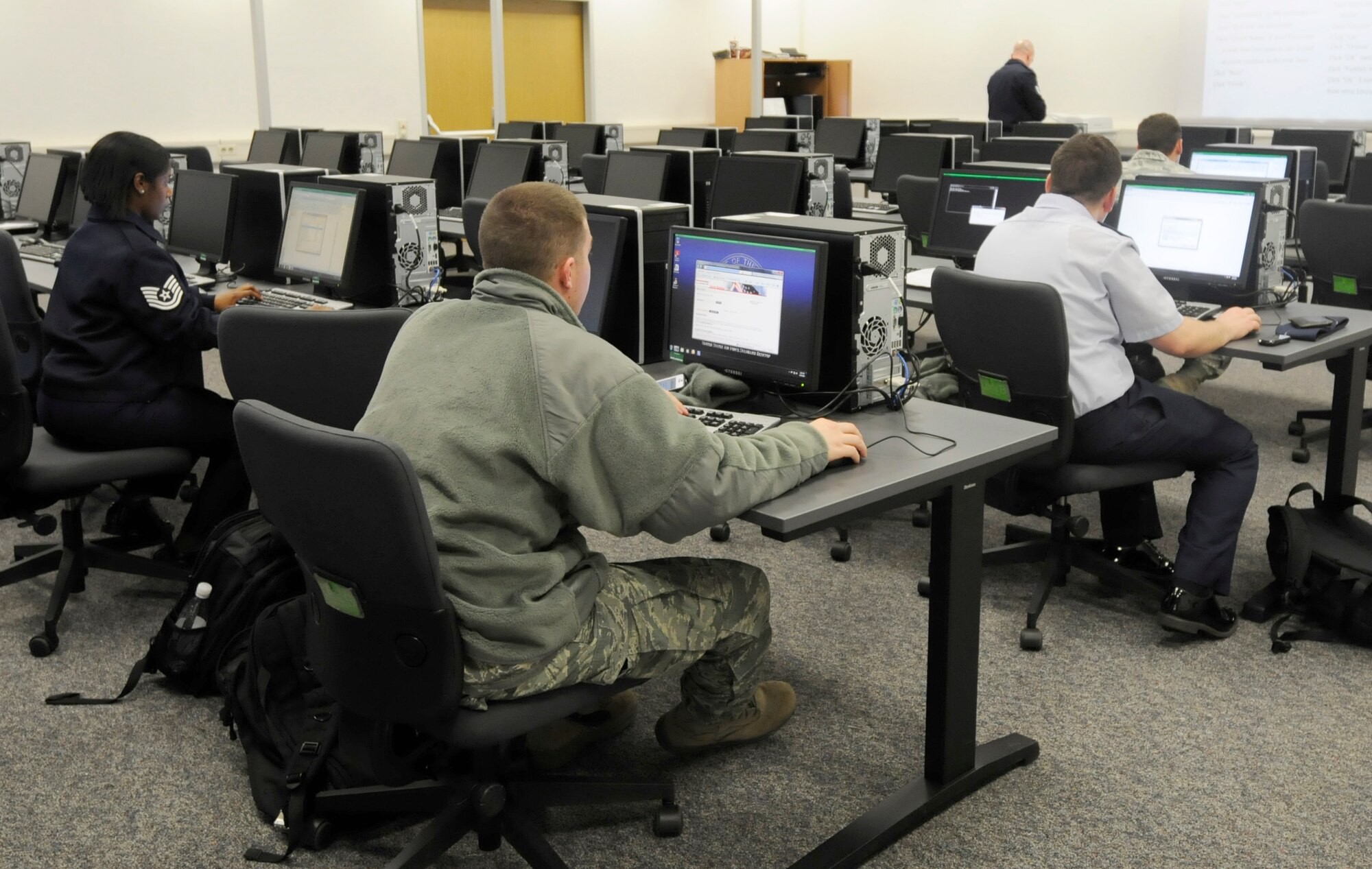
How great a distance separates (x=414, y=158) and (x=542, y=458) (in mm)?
5318

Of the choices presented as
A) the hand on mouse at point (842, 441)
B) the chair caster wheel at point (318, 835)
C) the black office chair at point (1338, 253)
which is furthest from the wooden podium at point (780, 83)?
the chair caster wheel at point (318, 835)

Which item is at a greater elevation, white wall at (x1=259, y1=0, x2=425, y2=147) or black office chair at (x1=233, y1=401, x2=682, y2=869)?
white wall at (x1=259, y1=0, x2=425, y2=147)

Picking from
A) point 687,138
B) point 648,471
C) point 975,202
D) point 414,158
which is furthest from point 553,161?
point 648,471

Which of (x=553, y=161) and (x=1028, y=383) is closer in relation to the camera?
(x=1028, y=383)

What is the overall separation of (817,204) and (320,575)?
12.0 feet

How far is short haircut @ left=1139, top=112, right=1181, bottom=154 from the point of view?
16.6 ft

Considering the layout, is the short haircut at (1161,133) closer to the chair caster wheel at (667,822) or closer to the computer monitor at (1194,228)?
the computer monitor at (1194,228)

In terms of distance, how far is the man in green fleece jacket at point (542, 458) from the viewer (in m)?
1.82

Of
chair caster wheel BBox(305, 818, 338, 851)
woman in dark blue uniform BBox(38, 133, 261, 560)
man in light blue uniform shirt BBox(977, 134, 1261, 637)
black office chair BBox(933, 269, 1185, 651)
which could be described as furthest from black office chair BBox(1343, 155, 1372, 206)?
chair caster wheel BBox(305, 818, 338, 851)

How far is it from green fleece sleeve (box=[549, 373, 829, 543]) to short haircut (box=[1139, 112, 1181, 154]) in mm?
3807

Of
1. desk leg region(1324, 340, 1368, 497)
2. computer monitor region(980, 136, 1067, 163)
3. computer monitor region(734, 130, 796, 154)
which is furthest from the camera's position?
computer monitor region(734, 130, 796, 154)

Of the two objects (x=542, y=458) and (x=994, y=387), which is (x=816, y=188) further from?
(x=542, y=458)

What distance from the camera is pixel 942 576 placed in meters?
2.22

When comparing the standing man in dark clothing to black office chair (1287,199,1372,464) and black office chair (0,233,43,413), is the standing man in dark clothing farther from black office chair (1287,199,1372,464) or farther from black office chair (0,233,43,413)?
black office chair (0,233,43,413)
